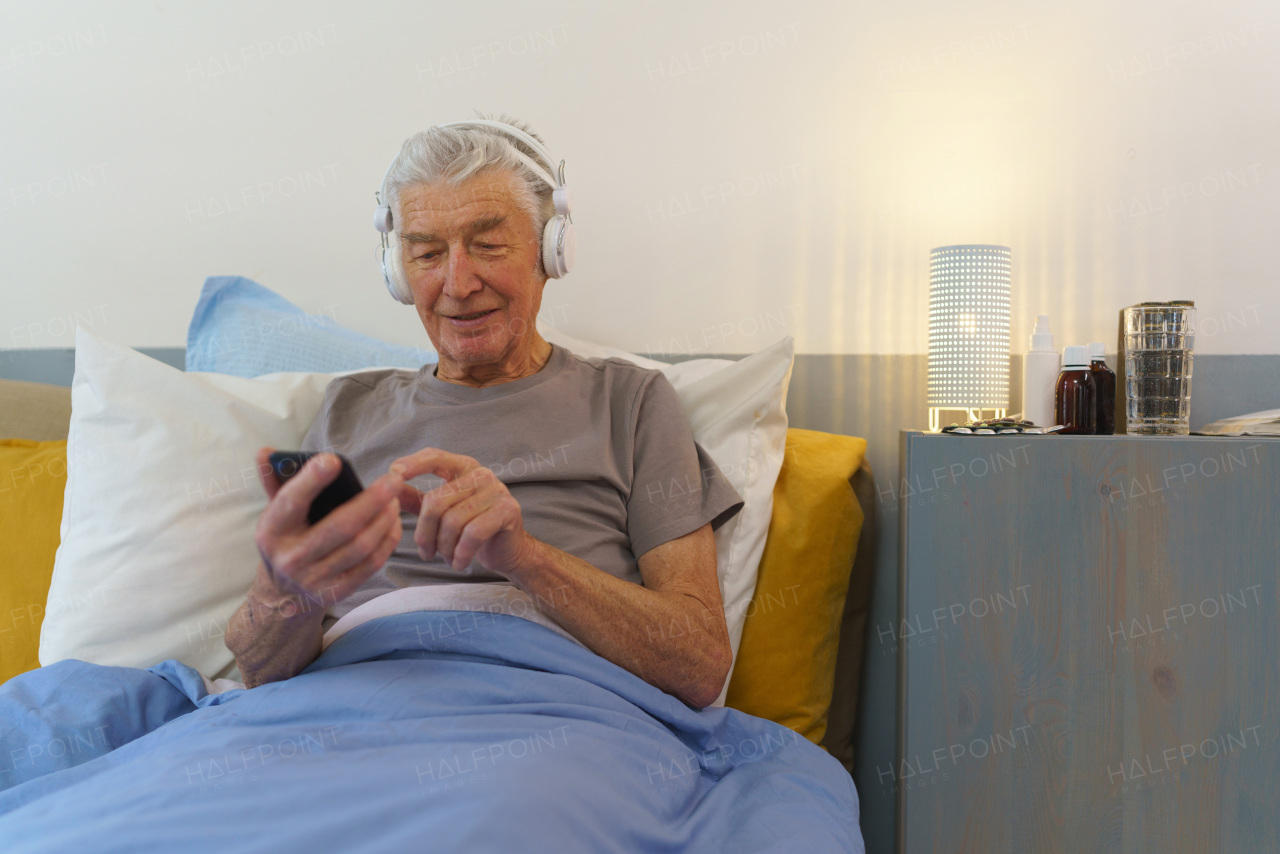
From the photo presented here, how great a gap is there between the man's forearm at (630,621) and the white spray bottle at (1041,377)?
57cm

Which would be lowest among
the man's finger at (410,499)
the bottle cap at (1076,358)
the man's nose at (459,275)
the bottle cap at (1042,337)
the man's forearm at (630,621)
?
the man's forearm at (630,621)

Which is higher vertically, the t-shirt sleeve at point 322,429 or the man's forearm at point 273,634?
the t-shirt sleeve at point 322,429

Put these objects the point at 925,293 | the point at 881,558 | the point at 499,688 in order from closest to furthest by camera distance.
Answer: the point at 499,688
the point at 881,558
the point at 925,293

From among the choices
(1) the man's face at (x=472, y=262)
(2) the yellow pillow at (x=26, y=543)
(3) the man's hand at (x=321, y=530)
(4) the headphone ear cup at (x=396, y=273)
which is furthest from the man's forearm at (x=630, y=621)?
(2) the yellow pillow at (x=26, y=543)

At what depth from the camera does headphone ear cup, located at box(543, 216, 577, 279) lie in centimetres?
109

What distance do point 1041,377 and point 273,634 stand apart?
A: 1017mm

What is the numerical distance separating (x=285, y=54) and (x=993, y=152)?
1327 mm

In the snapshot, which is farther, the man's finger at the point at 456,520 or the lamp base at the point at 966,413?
the lamp base at the point at 966,413

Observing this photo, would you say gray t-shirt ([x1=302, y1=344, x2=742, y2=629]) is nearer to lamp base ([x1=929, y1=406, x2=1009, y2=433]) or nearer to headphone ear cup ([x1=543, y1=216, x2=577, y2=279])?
headphone ear cup ([x1=543, y1=216, x2=577, y2=279])

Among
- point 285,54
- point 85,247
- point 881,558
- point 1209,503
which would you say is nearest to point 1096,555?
point 1209,503

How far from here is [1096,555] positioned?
0.92 m

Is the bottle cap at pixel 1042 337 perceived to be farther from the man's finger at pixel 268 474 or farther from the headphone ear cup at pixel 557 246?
the man's finger at pixel 268 474

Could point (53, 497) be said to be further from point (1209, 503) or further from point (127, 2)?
point (1209, 503)

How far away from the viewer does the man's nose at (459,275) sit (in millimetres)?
1045
